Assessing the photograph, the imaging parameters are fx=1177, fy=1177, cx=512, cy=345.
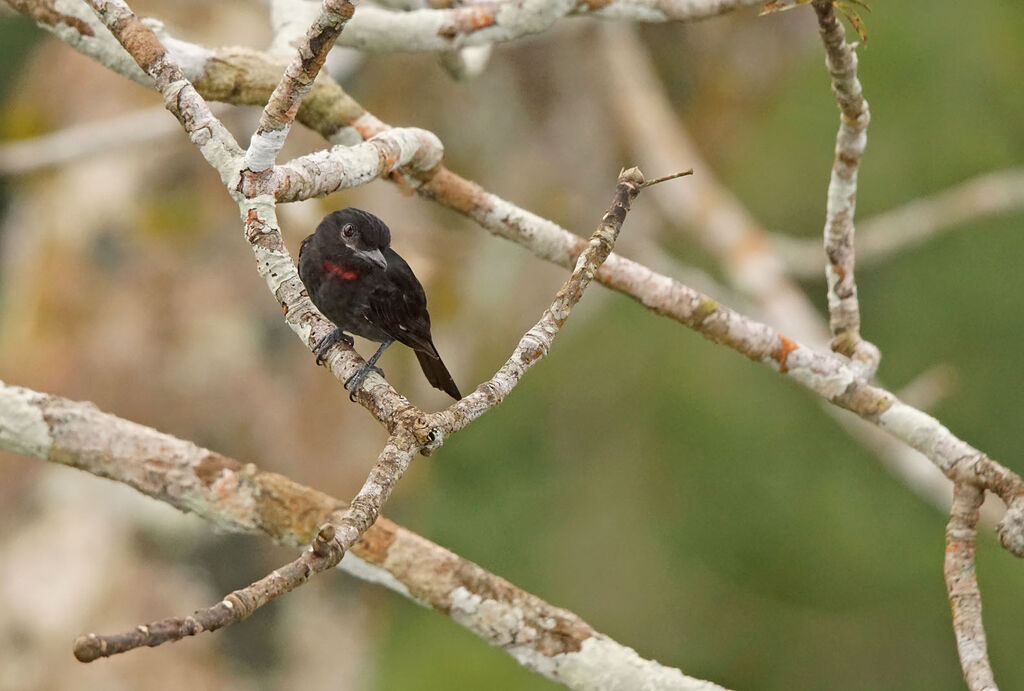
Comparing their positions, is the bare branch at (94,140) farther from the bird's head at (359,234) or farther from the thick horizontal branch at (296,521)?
the bird's head at (359,234)

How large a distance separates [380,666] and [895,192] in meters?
4.36

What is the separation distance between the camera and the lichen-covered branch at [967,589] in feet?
7.19

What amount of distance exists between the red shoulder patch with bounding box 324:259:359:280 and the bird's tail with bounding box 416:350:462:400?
23 cm

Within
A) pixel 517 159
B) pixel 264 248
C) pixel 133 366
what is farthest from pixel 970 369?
pixel 264 248

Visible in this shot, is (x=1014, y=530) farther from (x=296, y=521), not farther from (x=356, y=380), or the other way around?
(x=296, y=521)

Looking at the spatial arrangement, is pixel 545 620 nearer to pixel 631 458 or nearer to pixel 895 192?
pixel 631 458

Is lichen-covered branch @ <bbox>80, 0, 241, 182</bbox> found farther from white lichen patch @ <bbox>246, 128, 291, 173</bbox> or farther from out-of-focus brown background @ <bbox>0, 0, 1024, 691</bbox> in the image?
out-of-focus brown background @ <bbox>0, 0, 1024, 691</bbox>

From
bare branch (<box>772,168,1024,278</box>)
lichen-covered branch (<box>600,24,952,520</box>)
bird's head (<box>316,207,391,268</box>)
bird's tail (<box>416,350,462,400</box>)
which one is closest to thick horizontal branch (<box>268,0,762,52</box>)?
bird's head (<box>316,207,391,268</box>)

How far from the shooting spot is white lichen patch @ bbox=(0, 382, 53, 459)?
2.52m

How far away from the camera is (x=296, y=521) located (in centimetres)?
258

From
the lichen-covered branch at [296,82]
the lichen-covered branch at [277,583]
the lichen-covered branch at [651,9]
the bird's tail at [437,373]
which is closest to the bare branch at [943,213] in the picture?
the lichen-covered branch at [651,9]

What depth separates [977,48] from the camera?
765cm

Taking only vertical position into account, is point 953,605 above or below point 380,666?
below

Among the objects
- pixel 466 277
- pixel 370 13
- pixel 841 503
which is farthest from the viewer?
pixel 841 503
